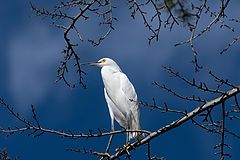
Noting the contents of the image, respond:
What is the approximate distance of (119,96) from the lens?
5965mm

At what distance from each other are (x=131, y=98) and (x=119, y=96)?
178mm

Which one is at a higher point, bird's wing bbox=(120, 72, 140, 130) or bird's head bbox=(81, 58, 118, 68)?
bird's head bbox=(81, 58, 118, 68)

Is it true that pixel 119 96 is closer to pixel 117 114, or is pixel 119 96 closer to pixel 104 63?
pixel 117 114

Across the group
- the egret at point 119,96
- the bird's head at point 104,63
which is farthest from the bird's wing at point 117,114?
the bird's head at point 104,63

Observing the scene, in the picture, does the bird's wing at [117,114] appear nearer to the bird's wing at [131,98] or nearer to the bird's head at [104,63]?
the bird's wing at [131,98]

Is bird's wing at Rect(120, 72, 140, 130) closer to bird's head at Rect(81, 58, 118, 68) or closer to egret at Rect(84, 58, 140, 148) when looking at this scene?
egret at Rect(84, 58, 140, 148)

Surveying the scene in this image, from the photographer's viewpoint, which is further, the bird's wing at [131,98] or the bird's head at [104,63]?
the bird's head at [104,63]

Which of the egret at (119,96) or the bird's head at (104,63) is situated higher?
the bird's head at (104,63)

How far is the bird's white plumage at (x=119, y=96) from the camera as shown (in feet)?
19.1

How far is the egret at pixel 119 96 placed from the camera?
19.1ft

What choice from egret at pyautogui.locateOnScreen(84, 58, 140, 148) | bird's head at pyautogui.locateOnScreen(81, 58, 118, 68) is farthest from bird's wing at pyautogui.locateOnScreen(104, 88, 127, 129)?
bird's head at pyautogui.locateOnScreen(81, 58, 118, 68)

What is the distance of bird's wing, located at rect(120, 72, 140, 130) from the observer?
229 inches

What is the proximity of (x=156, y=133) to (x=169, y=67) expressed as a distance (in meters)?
0.42

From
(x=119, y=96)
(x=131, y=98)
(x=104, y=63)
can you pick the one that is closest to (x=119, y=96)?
(x=119, y=96)
